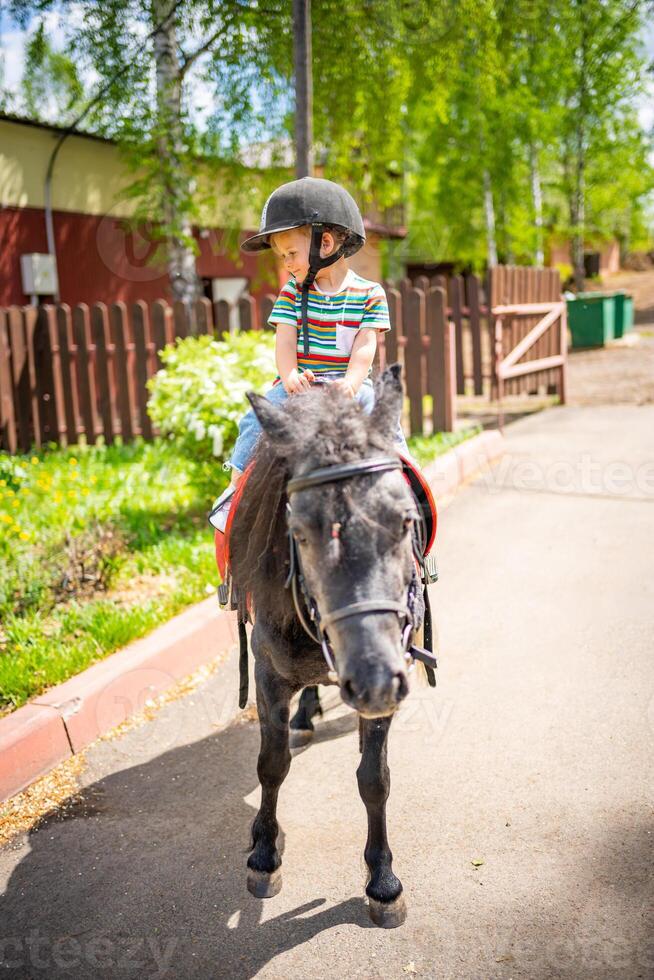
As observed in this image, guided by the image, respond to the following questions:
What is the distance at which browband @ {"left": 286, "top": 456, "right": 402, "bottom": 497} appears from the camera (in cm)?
206

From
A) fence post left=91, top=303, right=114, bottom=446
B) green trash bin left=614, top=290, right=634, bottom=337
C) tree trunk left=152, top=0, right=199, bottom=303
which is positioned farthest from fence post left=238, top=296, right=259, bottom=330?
green trash bin left=614, top=290, right=634, bottom=337

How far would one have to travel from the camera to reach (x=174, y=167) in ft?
34.4

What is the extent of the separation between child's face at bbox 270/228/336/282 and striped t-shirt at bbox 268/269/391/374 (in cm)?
9

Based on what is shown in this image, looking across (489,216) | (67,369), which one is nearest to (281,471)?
(67,369)

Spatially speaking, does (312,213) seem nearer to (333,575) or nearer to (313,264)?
(313,264)

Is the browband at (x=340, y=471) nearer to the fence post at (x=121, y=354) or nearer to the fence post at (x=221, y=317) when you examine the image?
the fence post at (x=221, y=317)

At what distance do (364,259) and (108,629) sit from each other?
21216mm

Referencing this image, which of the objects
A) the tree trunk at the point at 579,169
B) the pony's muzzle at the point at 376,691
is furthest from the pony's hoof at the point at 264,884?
the tree trunk at the point at 579,169

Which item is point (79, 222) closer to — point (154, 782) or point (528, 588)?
point (528, 588)

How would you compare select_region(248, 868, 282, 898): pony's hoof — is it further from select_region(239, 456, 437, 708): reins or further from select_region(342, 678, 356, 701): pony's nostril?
select_region(342, 678, 356, 701): pony's nostril

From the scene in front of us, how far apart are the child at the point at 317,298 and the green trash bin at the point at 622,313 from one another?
18680 millimetres

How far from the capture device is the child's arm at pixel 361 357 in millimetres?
2898

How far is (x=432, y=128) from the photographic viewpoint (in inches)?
1109

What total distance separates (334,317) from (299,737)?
83.2 inches
